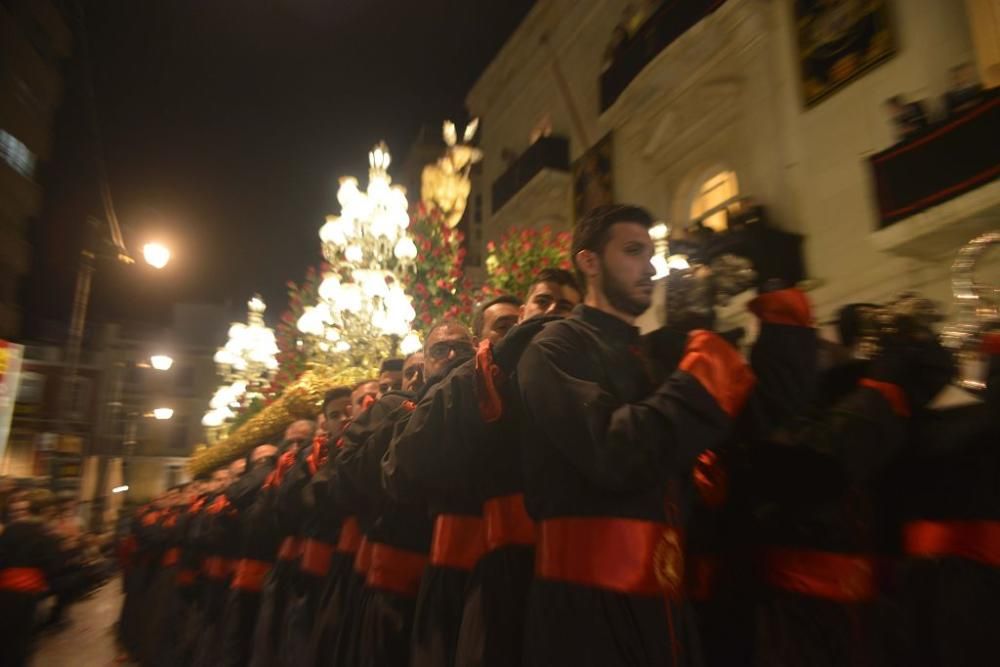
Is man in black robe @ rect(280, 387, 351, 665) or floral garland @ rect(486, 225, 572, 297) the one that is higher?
floral garland @ rect(486, 225, 572, 297)

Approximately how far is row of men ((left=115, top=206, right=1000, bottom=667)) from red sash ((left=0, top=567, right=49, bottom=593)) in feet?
13.8

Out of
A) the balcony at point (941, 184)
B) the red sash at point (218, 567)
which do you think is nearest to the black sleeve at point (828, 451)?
the balcony at point (941, 184)

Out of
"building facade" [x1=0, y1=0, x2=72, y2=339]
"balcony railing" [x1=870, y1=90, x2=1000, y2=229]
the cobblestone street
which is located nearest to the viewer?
"balcony railing" [x1=870, y1=90, x2=1000, y2=229]

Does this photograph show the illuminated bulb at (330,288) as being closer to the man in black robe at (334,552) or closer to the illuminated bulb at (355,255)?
the illuminated bulb at (355,255)

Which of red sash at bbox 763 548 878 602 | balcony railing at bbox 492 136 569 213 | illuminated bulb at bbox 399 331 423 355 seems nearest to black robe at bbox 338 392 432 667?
red sash at bbox 763 548 878 602

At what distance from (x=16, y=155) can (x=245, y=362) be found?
2345 centimetres

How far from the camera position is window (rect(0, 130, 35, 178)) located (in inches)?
1018

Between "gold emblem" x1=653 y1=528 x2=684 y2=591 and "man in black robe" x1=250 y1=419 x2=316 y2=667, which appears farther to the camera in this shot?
"man in black robe" x1=250 y1=419 x2=316 y2=667

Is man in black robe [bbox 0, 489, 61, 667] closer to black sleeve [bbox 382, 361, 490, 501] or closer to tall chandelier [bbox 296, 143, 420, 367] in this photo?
tall chandelier [bbox 296, 143, 420, 367]

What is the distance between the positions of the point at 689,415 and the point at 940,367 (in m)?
1.79

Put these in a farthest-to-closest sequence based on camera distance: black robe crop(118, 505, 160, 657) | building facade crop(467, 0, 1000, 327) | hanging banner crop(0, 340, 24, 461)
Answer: hanging banner crop(0, 340, 24, 461)
black robe crop(118, 505, 160, 657)
building facade crop(467, 0, 1000, 327)

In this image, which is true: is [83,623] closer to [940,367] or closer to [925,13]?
[940,367]

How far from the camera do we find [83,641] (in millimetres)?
10930

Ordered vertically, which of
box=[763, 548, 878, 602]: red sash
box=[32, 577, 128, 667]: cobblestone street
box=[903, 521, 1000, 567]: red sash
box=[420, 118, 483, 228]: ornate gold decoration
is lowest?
box=[32, 577, 128, 667]: cobblestone street
